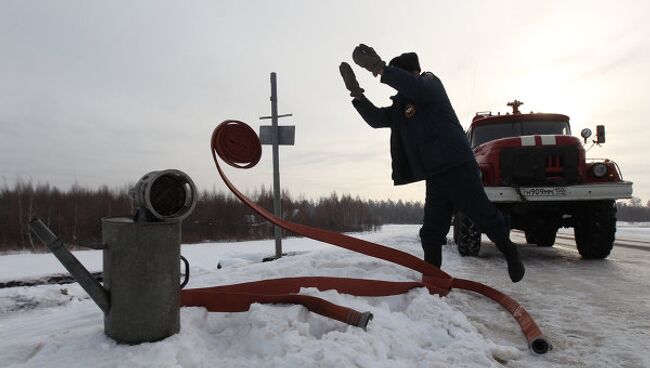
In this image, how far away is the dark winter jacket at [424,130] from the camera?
3311mm

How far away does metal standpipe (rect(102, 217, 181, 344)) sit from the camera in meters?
1.86

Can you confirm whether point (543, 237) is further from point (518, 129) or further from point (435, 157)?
point (435, 157)

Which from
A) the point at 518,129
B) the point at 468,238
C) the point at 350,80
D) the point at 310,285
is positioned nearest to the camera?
the point at 310,285

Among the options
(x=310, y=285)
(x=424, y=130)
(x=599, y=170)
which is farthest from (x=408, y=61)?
(x=599, y=170)

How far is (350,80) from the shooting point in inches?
152

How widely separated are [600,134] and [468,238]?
116 inches

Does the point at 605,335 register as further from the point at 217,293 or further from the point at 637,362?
the point at 217,293

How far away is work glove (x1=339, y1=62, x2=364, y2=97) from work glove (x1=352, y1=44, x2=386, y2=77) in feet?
1.33

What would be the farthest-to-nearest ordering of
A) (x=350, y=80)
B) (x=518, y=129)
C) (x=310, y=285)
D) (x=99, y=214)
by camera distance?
1. (x=99, y=214)
2. (x=518, y=129)
3. (x=350, y=80)
4. (x=310, y=285)

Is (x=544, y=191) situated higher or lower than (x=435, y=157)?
lower

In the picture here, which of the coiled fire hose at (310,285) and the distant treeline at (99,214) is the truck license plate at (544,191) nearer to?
the coiled fire hose at (310,285)

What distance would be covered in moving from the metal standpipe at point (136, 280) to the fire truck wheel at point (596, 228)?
593cm

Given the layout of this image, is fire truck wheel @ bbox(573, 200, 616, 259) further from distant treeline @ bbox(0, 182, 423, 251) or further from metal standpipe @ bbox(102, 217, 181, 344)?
distant treeline @ bbox(0, 182, 423, 251)

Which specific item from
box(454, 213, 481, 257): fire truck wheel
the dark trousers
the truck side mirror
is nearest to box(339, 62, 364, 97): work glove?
the dark trousers
